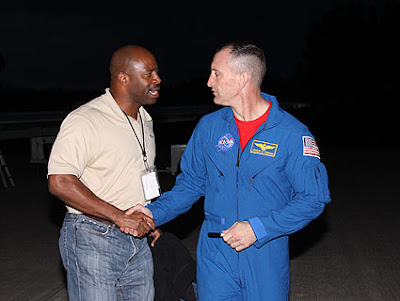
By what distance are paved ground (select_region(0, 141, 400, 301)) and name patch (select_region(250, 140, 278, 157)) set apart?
306 cm

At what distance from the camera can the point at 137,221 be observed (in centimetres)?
331

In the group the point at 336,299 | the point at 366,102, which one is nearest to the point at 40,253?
the point at 336,299

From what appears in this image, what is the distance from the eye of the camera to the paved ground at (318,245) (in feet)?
19.6

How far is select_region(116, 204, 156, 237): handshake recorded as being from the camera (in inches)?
129

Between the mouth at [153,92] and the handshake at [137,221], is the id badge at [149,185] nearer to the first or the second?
the handshake at [137,221]

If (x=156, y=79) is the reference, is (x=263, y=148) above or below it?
below

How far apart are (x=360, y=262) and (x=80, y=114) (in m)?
4.78

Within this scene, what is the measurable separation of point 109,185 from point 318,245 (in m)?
5.15

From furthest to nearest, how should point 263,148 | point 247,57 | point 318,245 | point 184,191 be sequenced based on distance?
point 318,245 < point 184,191 < point 247,57 < point 263,148

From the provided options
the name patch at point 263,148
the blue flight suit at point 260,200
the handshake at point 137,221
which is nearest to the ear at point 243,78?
the blue flight suit at point 260,200

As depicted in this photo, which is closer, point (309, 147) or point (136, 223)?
point (309, 147)

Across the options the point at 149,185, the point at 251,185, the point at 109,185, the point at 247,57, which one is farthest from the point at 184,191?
the point at 247,57

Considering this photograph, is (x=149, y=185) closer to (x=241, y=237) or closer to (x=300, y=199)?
(x=241, y=237)

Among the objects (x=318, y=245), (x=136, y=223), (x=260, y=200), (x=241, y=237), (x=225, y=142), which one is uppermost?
(x=225, y=142)
